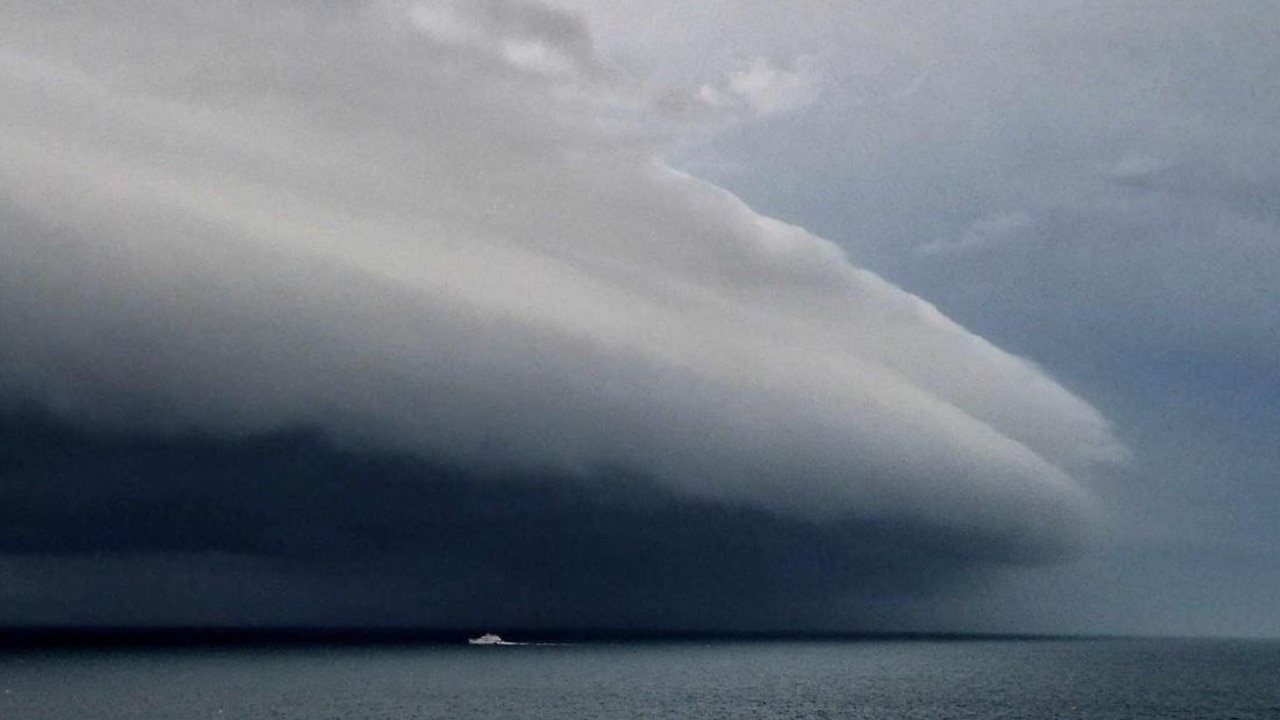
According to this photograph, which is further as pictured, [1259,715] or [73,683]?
[73,683]

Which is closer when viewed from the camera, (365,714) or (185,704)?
(365,714)

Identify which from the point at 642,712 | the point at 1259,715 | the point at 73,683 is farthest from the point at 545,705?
the point at 1259,715

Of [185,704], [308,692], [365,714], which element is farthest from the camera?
[308,692]

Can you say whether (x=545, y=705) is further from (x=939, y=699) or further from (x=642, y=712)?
(x=939, y=699)

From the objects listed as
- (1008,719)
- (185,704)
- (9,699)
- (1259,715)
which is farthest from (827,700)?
(9,699)

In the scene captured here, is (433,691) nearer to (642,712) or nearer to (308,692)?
(308,692)

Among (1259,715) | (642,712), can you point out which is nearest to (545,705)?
(642,712)

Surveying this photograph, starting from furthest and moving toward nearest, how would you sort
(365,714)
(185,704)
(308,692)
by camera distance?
(308,692) → (185,704) → (365,714)
